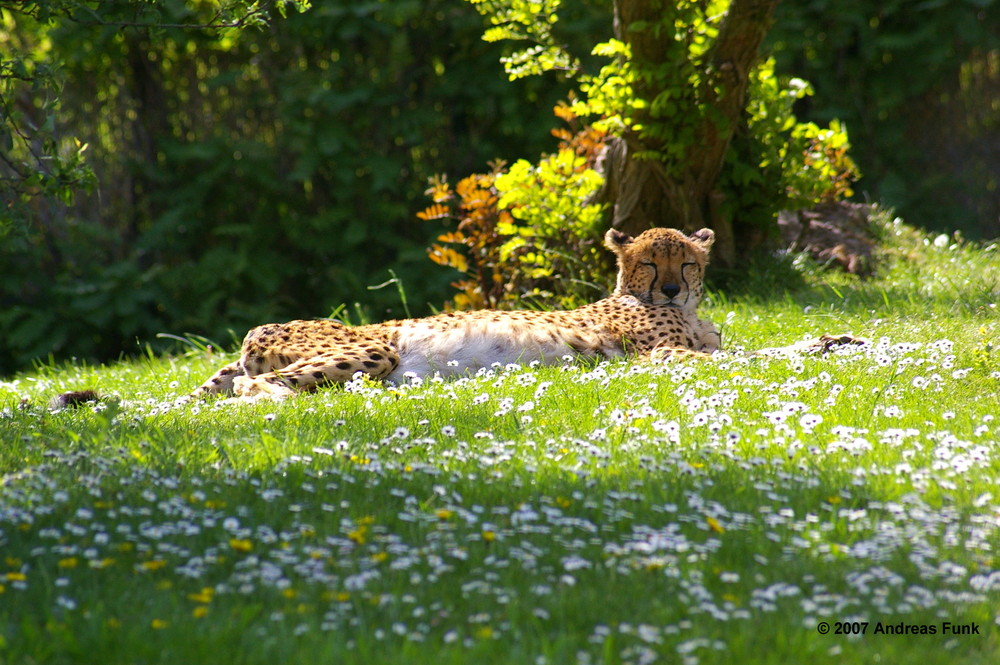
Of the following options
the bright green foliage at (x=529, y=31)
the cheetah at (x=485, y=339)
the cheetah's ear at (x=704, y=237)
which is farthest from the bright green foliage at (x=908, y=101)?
the cheetah at (x=485, y=339)

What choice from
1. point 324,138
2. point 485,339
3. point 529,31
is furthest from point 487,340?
point 324,138

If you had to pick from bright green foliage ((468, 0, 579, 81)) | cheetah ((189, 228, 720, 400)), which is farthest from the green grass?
bright green foliage ((468, 0, 579, 81))

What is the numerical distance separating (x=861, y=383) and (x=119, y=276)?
896 cm

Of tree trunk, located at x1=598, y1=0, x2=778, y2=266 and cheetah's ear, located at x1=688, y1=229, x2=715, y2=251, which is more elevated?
tree trunk, located at x1=598, y1=0, x2=778, y2=266

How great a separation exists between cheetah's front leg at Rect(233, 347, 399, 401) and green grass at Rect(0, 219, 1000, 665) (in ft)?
1.33

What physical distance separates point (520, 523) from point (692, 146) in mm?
5637

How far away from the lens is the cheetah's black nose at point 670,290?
7.23m

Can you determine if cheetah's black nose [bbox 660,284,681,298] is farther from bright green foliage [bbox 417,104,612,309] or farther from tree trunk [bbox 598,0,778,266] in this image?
tree trunk [bbox 598,0,778,266]

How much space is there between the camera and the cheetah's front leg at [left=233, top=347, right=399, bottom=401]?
6.11m

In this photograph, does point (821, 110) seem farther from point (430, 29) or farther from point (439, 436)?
point (439, 436)

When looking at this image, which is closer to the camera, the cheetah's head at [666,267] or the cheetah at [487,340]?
the cheetah at [487,340]

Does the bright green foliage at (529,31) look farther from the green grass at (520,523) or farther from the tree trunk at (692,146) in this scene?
the green grass at (520,523)

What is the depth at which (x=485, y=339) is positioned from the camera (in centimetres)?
668

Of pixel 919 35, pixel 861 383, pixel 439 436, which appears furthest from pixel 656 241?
pixel 919 35
